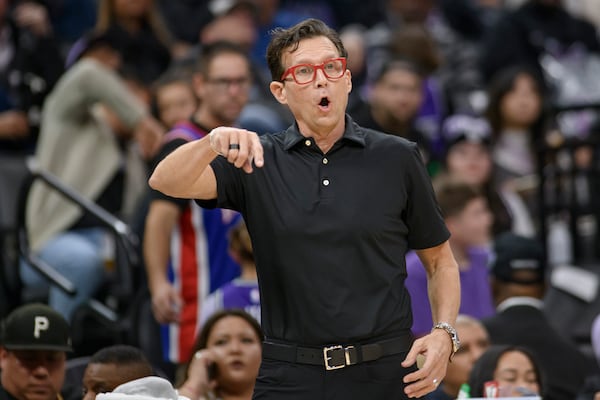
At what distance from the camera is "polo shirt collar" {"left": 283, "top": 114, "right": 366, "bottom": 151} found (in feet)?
16.5

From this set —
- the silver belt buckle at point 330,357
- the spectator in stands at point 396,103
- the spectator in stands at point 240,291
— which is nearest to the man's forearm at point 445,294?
the silver belt buckle at point 330,357

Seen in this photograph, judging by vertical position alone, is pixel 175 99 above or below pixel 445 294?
above

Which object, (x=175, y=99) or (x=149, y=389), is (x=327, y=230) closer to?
(x=149, y=389)

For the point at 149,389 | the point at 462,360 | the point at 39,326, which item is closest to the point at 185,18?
the point at 462,360

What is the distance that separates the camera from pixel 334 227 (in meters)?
4.86

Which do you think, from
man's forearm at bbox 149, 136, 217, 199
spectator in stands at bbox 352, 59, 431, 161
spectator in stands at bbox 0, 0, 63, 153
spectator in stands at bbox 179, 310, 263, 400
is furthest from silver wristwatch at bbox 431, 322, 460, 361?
spectator in stands at bbox 0, 0, 63, 153

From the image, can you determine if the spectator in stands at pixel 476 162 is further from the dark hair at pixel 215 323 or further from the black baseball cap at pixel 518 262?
the dark hair at pixel 215 323

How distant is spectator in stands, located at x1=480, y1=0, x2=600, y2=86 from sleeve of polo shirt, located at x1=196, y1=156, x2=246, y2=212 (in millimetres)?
8886

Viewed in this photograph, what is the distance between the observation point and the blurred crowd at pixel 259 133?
306 inches

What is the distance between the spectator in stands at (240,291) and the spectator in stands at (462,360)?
1048mm

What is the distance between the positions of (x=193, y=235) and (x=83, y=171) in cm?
223

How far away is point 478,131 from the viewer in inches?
443

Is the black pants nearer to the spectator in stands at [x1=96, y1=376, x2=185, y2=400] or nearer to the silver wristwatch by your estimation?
the silver wristwatch

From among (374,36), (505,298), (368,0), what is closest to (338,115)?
(505,298)
